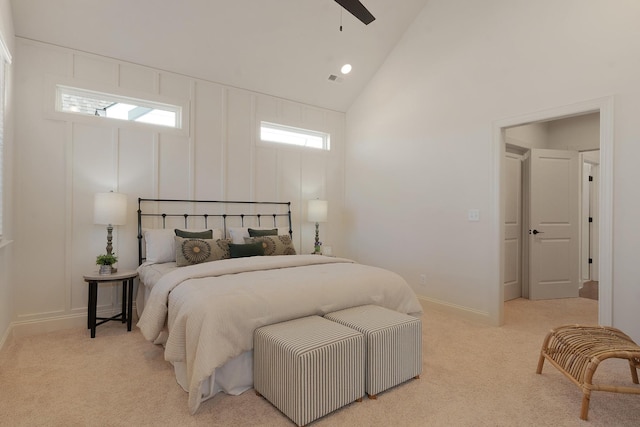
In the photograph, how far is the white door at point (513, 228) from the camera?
4.86 meters

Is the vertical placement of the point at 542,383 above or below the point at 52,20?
below

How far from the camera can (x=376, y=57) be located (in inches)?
192

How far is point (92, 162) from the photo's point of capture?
12.0ft

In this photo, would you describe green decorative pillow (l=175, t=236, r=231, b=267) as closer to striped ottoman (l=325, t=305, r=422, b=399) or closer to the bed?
the bed

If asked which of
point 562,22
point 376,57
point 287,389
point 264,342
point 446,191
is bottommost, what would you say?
point 287,389

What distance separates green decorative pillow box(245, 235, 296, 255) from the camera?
397 cm

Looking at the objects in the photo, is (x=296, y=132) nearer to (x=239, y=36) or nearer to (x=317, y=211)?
(x=317, y=211)

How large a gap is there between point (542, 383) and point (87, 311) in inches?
161

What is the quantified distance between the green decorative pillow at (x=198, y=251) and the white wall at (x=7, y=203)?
1311 mm

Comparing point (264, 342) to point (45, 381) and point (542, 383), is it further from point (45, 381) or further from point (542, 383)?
point (542, 383)

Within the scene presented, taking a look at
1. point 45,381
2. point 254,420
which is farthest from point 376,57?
point 45,381

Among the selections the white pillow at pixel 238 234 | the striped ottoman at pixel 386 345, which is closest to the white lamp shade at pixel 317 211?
the white pillow at pixel 238 234

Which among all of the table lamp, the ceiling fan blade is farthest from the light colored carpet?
the ceiling fan blade

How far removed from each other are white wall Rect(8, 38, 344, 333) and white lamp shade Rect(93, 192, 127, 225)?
0.30m
